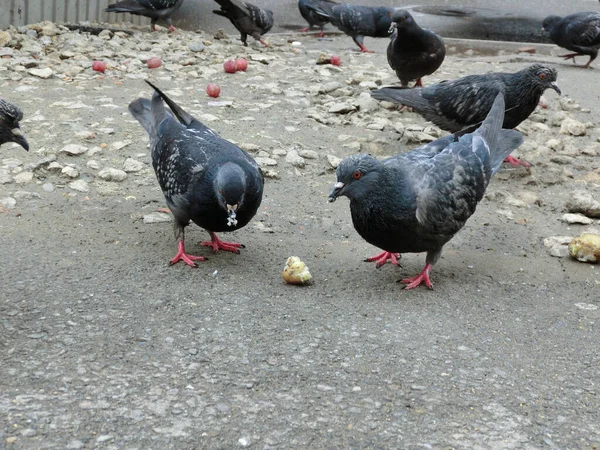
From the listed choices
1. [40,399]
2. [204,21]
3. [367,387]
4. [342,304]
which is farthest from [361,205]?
[204,21]

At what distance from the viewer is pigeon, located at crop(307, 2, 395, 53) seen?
37.8 ft

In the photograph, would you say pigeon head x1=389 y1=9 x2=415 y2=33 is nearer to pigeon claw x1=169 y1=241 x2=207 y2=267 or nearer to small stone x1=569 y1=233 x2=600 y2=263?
small stone x1=569 y1=233 x2=600 y2=263

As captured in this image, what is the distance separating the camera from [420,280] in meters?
4.60

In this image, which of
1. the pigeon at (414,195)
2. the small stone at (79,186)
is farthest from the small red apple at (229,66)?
the pigeon at (414,195)

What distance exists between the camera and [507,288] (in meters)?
4.59

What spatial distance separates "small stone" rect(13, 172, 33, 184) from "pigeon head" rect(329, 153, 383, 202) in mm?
2618

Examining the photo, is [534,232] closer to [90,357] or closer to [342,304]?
[342,304]

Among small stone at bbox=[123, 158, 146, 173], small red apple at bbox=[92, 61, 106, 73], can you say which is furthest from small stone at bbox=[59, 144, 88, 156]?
small red apple at bbox=[92, 61, 106, 73]

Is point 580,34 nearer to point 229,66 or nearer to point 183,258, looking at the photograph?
point 229,66

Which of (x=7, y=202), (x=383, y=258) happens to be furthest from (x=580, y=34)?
(x=7, y=202)

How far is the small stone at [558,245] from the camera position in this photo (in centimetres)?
515

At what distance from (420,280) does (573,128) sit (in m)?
3.54

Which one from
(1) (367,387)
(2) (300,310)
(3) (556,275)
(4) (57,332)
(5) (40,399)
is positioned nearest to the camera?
(5) (40,399)

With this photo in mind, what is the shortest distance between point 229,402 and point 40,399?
77cm
